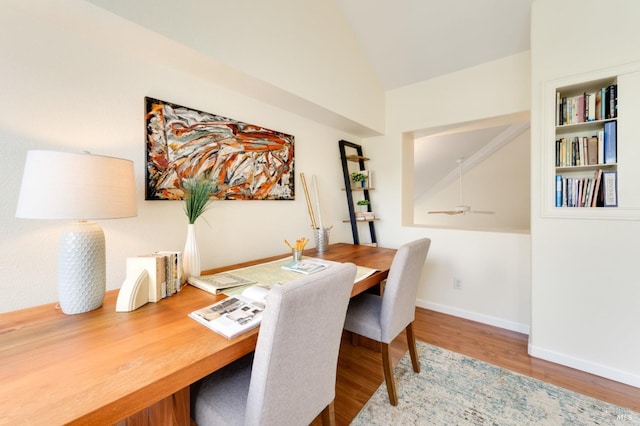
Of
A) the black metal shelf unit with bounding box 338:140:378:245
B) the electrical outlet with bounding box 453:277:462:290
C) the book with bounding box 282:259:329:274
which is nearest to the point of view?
the book with bounding box 282:259:329:274

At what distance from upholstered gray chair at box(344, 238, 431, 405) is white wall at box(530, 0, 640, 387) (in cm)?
104

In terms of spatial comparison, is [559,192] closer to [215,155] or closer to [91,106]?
[215,155]

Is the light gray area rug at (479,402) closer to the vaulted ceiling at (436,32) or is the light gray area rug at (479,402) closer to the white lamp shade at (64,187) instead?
the white lamp shade at (64,187)

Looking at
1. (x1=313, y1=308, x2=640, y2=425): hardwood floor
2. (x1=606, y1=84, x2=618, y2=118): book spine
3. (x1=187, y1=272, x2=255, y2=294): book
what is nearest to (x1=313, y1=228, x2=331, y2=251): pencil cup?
(x1=313, y1=308, x2=640, y2=425): hardwood floor

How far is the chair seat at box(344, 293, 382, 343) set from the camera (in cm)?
151

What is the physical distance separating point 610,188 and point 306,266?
6.61ft

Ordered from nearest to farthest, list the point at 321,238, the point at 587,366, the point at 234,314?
the point at 234,314, the point at 587,366, the point at 321,238

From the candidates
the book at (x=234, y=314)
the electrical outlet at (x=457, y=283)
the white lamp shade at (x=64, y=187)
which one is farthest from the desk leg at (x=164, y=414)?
the electrical outlet at (x=457, y=283)

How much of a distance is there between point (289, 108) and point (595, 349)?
9.04ft

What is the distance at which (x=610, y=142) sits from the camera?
1.70m

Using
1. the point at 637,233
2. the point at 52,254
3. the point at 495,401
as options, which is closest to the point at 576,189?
the point at 637,233

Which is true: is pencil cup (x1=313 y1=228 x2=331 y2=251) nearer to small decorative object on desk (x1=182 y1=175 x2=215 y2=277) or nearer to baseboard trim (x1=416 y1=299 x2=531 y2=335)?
small decorative object on desk (x1=182 y1=175 x2=215 y2=277)

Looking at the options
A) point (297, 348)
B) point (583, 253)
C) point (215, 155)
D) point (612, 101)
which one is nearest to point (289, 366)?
point (297, 348)

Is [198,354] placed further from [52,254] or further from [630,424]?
[630,424]
